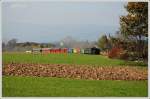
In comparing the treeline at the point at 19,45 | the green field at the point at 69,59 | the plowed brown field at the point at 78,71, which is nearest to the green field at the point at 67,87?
the plowed brown field at the point at 78,71

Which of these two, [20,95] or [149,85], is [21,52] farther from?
[149,85]

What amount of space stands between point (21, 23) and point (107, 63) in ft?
3.98

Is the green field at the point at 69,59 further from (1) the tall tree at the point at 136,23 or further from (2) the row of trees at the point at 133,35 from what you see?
(1) the tall tree at the point at 136,23

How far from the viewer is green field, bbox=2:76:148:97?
408 inches

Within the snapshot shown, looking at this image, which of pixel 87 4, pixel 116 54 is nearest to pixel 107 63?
pixel 116 54

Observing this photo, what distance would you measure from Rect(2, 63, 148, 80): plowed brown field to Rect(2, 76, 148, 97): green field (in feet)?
0.29

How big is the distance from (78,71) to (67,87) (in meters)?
0.30

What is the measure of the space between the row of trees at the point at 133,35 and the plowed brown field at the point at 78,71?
227 millimetres

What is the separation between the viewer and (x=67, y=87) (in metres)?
10.4

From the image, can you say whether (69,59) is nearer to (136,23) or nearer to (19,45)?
(19,45)

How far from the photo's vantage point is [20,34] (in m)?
10.4

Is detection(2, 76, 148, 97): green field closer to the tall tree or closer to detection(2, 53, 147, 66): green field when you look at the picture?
detection(2, 53, 147, 66): green field

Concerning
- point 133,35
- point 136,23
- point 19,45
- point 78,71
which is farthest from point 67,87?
point 136,23

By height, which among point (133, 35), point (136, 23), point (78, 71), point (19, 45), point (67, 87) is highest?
point (136, 23)
